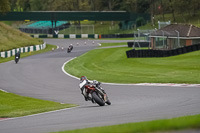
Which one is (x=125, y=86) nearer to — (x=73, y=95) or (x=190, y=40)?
(x=73, y=95)

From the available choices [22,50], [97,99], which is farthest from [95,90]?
[22,50]

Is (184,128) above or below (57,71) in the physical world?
above

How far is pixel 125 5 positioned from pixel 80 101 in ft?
353

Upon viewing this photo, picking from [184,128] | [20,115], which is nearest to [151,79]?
[20,115]

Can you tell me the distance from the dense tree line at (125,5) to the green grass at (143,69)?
56.1 meters

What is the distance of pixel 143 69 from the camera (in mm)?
34250

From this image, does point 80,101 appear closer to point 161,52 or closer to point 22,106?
point 22,106

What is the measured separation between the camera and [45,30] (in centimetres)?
10312

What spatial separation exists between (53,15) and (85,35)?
38.4 feet

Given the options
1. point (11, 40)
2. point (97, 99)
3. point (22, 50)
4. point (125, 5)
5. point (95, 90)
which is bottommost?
point (22, 50)

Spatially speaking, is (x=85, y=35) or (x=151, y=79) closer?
(x=151, y=79)

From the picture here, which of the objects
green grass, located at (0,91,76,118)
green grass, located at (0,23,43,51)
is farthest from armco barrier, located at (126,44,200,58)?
green grass, located at (0,91,76,118)

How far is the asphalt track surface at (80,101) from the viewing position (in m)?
12.8

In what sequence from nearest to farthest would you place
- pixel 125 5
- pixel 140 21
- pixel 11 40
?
pixel 11 40 → pixel 140 21 → pixel 125 5
